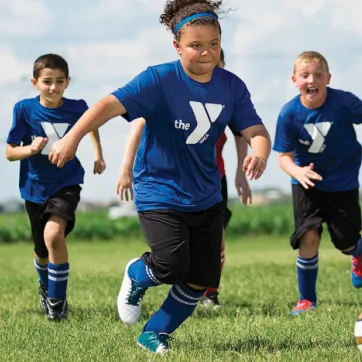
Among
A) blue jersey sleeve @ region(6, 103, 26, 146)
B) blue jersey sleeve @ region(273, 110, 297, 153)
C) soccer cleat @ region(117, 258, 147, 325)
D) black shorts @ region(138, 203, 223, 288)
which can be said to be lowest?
soccer cleat @ region(117, 258, 147, 325)

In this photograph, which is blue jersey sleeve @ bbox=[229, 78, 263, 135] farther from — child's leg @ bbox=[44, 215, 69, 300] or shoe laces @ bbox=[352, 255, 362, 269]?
shoe laces @ bbox=[352, 255, 362, 269]

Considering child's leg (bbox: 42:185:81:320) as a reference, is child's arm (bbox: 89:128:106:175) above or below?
above

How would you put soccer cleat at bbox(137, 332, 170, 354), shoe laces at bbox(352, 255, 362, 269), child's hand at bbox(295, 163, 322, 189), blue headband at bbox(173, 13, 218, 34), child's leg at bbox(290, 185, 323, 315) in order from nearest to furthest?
1. blue headband at bbox(173, 13, 218, 34)
2. soccer cleat at bbox(137, 332, 170, 354)
3. child's hand at bbox(295, 163, 322, 189)
4. child's leg at bbox(290, 185, 323, 315)
5. shoe laces at bbox(352, 255, 362, 269)

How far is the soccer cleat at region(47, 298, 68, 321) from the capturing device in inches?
301

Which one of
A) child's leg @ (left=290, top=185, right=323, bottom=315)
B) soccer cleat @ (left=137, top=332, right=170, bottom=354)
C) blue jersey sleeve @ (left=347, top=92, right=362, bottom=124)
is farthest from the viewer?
child's leg @ (left=290, top=185, right=323, bottom=315)

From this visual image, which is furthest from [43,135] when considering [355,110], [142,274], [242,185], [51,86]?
[355,110]

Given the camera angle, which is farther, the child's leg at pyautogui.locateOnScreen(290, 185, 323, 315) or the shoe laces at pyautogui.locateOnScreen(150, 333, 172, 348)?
the child's leg at pyautogui.locateOnScreen(290, 185, 323, 315)

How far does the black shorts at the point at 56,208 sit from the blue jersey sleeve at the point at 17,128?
56 cm

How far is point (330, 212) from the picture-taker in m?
8.25

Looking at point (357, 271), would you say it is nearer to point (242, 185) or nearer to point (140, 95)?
point (242, 185)

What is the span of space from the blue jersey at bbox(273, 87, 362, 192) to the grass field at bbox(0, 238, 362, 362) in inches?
47.7

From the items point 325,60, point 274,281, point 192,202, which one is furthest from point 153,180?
point 274,281

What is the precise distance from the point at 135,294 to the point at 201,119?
1310 millimetres

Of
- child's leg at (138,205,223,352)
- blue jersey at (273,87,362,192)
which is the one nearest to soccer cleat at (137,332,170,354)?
child's leg at (138,205,223,352)
